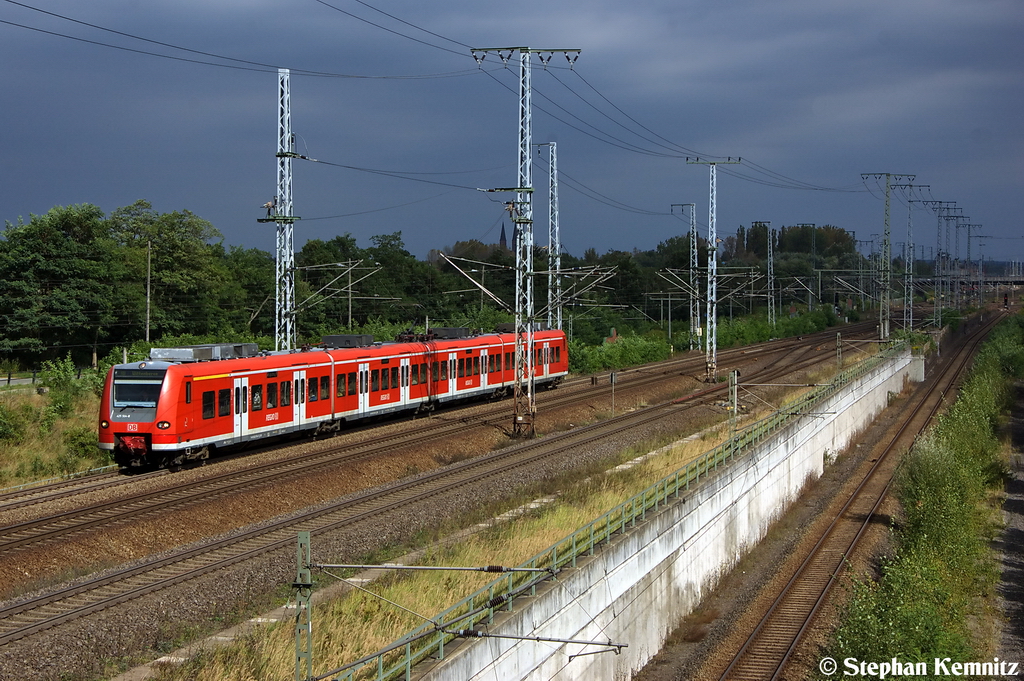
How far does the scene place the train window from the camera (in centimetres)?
2411

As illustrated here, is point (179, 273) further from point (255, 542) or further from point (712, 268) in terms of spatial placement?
point (255, 542)

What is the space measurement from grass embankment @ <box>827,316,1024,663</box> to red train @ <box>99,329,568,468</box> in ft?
50.8

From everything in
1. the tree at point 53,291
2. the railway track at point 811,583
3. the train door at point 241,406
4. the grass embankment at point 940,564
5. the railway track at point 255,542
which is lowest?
the railway track at point 811,583

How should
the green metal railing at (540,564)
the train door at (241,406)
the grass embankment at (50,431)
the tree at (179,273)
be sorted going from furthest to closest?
the tree at (179,273) < the train door at (241,406) < the grass embankment at (50,431) < the green metal railing at (540,564)

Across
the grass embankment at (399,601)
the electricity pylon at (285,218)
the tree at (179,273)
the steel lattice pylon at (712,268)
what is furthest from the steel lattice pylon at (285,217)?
the tree at (179,273)

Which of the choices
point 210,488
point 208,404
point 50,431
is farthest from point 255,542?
point 50,431

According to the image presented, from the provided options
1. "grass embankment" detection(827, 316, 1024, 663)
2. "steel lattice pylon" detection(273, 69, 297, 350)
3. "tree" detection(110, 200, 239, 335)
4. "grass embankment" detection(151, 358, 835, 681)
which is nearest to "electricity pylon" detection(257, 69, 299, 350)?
"steel lattice pylon" detection(273, 69, 297, 350)

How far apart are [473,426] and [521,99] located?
1099cm

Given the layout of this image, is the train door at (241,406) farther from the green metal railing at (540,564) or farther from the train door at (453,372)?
the train door at (453,372)

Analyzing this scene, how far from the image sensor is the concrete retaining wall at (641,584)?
12500 mm

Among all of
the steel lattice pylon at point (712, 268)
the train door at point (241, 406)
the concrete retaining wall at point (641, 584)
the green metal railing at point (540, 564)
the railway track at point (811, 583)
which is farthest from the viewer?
the steel lattice pylon at point (712, 268)

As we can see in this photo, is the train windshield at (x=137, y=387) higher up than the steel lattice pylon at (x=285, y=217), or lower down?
lower down

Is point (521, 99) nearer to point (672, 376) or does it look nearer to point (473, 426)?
point (473, 426)

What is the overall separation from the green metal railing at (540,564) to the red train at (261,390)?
1097 cm
